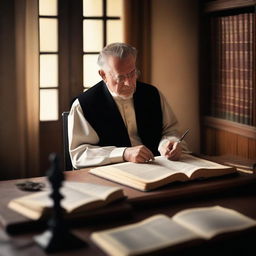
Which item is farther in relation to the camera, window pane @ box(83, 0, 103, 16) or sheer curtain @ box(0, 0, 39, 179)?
window pane @ box(83, 0, 103, 16)

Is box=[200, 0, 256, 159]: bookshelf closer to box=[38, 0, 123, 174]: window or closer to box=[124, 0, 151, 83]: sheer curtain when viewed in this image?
box=[124, 0, 151, 83]: sheer curtain

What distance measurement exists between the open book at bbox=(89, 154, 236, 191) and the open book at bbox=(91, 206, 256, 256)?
32cm

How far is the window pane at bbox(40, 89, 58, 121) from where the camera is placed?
413 cm

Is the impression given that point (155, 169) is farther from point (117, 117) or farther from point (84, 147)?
point (117, 117)

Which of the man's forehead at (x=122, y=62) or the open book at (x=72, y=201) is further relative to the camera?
the man's forehead at (x=122, y=62)

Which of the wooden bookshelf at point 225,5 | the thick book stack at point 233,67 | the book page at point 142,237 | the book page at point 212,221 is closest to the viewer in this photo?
the book page at point 142,237

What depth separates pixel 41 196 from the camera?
5.71 ft

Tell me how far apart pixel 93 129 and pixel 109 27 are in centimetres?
156

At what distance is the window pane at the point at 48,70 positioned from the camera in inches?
161

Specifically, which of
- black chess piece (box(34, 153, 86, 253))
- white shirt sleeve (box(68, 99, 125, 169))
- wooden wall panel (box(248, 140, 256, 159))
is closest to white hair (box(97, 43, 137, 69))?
white shirt sleeve (box(68, 99, 125, 169))

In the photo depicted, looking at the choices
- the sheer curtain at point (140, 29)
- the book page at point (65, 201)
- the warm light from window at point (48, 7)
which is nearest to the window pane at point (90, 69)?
the sheer curtain at point (140, 29)

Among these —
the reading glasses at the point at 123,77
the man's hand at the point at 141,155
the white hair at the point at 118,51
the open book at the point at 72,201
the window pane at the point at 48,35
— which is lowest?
the open book at the point at 72,201

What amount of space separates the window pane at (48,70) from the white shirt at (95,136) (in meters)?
1.15

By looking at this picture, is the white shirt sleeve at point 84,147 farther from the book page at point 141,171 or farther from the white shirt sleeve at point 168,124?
the white shirt sleeve at point 168,124
